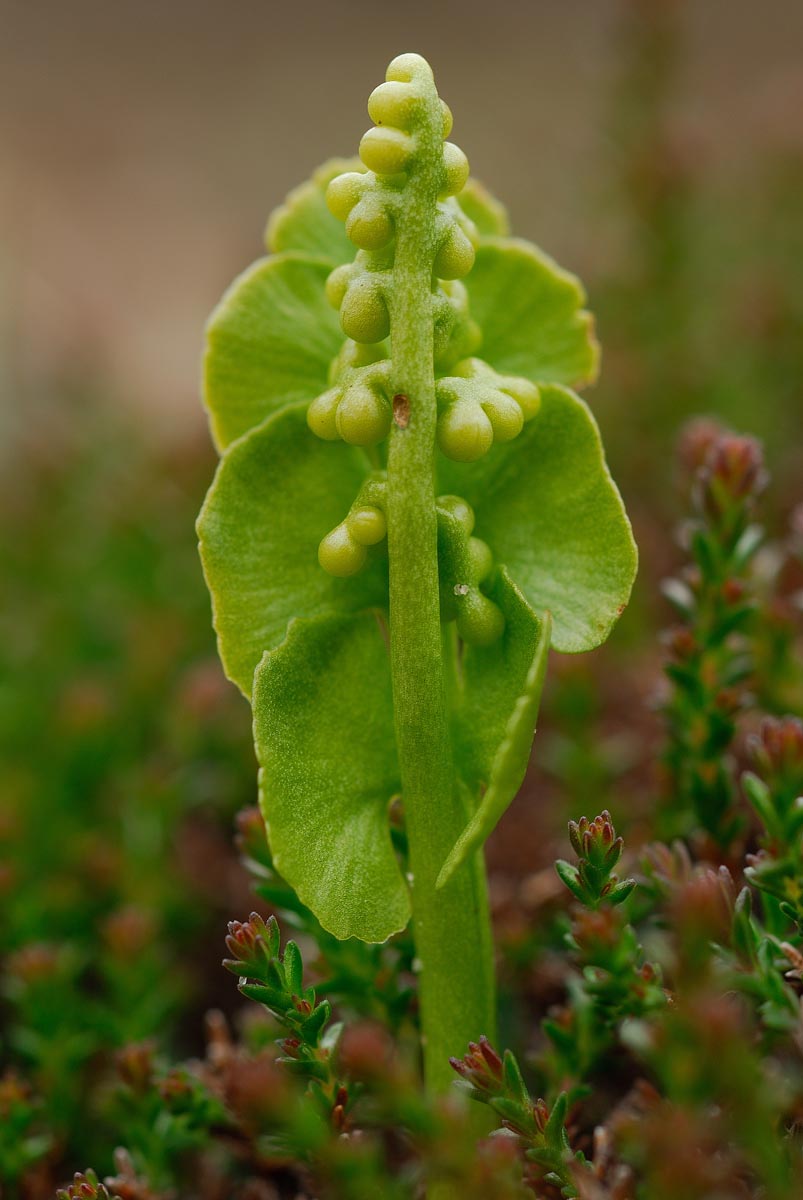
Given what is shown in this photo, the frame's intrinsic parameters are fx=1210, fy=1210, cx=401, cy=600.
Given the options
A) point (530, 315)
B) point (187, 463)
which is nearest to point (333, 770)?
point (530, 315)

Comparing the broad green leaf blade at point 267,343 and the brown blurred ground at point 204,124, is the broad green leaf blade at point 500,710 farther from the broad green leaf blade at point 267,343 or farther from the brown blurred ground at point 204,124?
the brown blurred ground at point 204,124

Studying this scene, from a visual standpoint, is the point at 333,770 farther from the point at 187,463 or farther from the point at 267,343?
the point at 187,463

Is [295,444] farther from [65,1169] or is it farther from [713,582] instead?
[65,1169]

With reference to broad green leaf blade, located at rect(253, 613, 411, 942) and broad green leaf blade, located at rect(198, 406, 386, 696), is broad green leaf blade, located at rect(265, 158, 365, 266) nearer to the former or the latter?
broad green leaf blade, located at rect(198, 406, 386, 696)

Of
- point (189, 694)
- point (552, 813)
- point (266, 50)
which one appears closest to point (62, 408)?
point (189, 694)

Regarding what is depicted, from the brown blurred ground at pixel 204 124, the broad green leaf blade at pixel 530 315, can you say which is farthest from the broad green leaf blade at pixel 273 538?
the brown blurred ground at pixel 204 124

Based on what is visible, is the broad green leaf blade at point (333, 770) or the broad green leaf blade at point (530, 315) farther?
the broad green leaf blade at point (530, 315)
